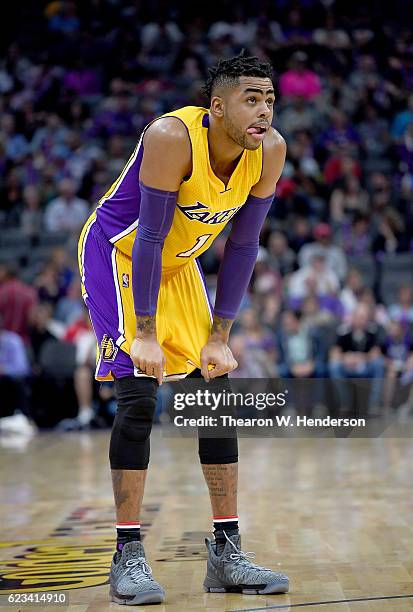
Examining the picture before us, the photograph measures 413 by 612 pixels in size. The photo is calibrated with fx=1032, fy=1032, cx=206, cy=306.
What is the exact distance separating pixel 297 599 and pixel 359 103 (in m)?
12.0

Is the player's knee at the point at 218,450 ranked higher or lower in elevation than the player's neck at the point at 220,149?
lower

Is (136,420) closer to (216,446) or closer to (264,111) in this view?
(216,446)

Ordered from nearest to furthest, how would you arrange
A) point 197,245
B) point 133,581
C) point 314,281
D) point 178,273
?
point 133,581 → point 197,245 → point 178,273 → point 314,281

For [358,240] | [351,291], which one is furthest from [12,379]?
[358,240]

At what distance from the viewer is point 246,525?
472 cm

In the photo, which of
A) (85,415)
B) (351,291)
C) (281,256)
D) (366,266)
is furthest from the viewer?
(366,266)

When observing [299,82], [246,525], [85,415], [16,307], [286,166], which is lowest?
[246,525]

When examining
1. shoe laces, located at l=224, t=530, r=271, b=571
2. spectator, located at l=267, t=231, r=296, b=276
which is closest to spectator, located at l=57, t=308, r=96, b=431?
spectator, located at l=267, t=231, r=296, b=276

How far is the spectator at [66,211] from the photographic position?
13.0 meters

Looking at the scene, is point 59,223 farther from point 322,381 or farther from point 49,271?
point 322,381

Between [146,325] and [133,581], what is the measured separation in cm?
81

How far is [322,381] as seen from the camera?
394 cm

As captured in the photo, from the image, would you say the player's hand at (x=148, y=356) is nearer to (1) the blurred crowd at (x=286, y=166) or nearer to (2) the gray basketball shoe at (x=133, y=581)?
(2) the gray basketball shoe at (x=133, y=581)


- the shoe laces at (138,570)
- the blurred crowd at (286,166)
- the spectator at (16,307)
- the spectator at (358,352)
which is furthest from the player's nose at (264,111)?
the spectator at (16,307)
